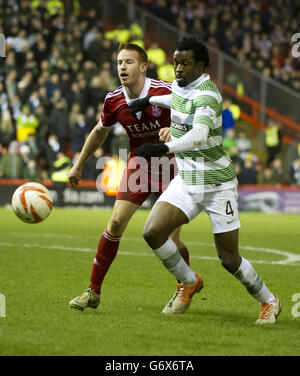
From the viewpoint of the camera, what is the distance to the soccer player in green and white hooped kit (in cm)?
604

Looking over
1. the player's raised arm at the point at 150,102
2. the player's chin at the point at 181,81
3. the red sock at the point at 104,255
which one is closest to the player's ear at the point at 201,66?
the player's chin at the point at 181,81

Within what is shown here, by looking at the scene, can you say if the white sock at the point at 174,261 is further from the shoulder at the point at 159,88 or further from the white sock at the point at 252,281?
the shoulder at the point at 159,88

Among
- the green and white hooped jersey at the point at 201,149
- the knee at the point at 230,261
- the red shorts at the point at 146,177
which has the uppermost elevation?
the green and white hooped jersey at the point at 201,149

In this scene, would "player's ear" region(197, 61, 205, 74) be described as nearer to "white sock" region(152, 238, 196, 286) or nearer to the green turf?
"white sock" region(152, 238, 196, 286)

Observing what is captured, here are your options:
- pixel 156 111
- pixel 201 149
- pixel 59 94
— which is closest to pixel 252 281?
pixel 201 149

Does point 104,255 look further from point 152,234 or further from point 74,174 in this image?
point 152,234

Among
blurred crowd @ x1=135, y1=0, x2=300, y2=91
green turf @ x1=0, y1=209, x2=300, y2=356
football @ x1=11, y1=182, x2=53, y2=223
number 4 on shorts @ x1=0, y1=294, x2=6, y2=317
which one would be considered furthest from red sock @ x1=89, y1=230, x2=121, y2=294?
blurred crowd @ x1=135, y1=0, x2=300, y2=91

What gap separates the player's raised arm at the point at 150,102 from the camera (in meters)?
6.50

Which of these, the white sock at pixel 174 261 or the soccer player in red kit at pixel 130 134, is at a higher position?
the soccer player in red kit at pixel 130 134

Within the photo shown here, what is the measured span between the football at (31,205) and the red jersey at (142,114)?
3.01 ft

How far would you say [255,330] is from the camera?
586cm

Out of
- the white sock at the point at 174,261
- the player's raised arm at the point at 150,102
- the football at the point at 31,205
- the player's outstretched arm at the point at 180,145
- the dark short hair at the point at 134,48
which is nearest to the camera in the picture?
the player's outstretched arm at the point at 180,145

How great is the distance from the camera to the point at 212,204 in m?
6.11
